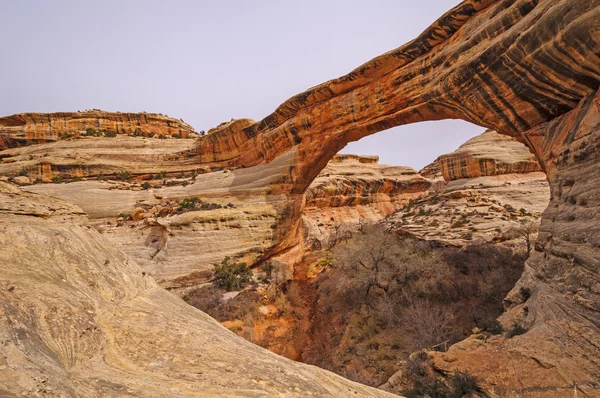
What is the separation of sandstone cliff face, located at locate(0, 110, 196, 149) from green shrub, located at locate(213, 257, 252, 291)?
1800 cm

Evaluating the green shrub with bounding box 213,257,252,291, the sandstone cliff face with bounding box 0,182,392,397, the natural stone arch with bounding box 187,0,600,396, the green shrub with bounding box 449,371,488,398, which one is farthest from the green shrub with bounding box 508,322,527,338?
the green shrub with bounding box 213,257,252,291

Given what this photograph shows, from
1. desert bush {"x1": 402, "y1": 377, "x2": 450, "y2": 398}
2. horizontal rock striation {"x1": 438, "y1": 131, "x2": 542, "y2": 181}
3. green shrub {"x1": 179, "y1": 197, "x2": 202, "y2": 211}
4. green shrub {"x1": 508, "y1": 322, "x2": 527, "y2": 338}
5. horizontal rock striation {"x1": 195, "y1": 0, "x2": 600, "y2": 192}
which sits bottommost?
desert bush {"x1": 402, "y1": 377, "x2": 450, "y2": 398}

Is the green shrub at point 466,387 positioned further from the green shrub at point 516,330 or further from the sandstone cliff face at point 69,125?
the sandstone cliff face at point 69,125

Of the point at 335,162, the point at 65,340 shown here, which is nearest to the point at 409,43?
the point at 65,340

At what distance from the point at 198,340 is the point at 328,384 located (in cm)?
187

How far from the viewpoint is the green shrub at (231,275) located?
1596 centimetres

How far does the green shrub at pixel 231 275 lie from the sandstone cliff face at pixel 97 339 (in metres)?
10.3

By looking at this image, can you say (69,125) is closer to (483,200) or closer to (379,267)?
(379,267)

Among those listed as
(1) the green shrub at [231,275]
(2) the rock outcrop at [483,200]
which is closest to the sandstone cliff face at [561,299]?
(2) the rock outcrop at [483,200]

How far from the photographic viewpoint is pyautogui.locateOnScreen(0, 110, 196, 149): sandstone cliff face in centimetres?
2623

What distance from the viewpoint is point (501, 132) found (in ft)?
41.6

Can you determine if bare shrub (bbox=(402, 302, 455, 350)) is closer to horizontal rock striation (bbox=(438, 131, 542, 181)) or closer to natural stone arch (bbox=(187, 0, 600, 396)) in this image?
natural stone arch (bbox=(187, 0, 600, 396))

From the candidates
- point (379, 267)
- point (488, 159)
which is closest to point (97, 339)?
point (379, 267)

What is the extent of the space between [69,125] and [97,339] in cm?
3053
